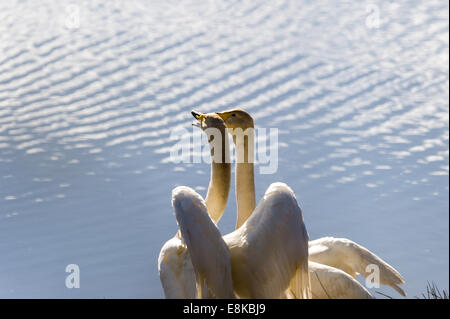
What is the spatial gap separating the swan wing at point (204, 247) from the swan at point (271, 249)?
20 centimetres

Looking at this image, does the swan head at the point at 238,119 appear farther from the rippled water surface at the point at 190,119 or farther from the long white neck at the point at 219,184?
the rippled water surface at the point at 190,119

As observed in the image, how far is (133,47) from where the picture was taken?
14266 mm

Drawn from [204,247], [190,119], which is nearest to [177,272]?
[204,247]

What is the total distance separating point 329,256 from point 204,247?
1.62m

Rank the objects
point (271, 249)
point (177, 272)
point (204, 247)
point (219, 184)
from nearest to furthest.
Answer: point (204, 247), point (271, 249), point (177, 272), point (219, 184)

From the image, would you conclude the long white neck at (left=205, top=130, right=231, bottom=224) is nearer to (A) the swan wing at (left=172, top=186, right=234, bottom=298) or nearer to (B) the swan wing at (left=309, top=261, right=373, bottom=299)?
(B) the swan wing at (left=309, top=261, right=373, bottom=299)

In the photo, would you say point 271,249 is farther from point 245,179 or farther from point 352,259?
point 245,179

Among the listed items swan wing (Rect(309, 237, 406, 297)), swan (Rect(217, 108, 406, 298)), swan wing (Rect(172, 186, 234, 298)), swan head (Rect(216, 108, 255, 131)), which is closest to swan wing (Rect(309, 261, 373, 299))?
swan (Rect(217, 108, 406, 298))

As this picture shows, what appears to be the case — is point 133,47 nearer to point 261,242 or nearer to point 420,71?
point 420,71

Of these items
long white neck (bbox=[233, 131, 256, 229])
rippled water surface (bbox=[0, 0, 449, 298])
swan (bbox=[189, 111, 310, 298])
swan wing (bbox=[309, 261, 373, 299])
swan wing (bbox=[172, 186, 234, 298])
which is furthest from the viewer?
rippled water surface (bbox=[0, 0, 449, 298])

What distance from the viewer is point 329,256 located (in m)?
5.25

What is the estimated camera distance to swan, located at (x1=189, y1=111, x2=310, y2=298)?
4.07 metres

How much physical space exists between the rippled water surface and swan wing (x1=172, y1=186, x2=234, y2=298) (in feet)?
11.7

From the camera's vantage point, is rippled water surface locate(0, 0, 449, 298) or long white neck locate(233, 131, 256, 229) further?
rippled water surface locate(0, 0, 449, 298)
